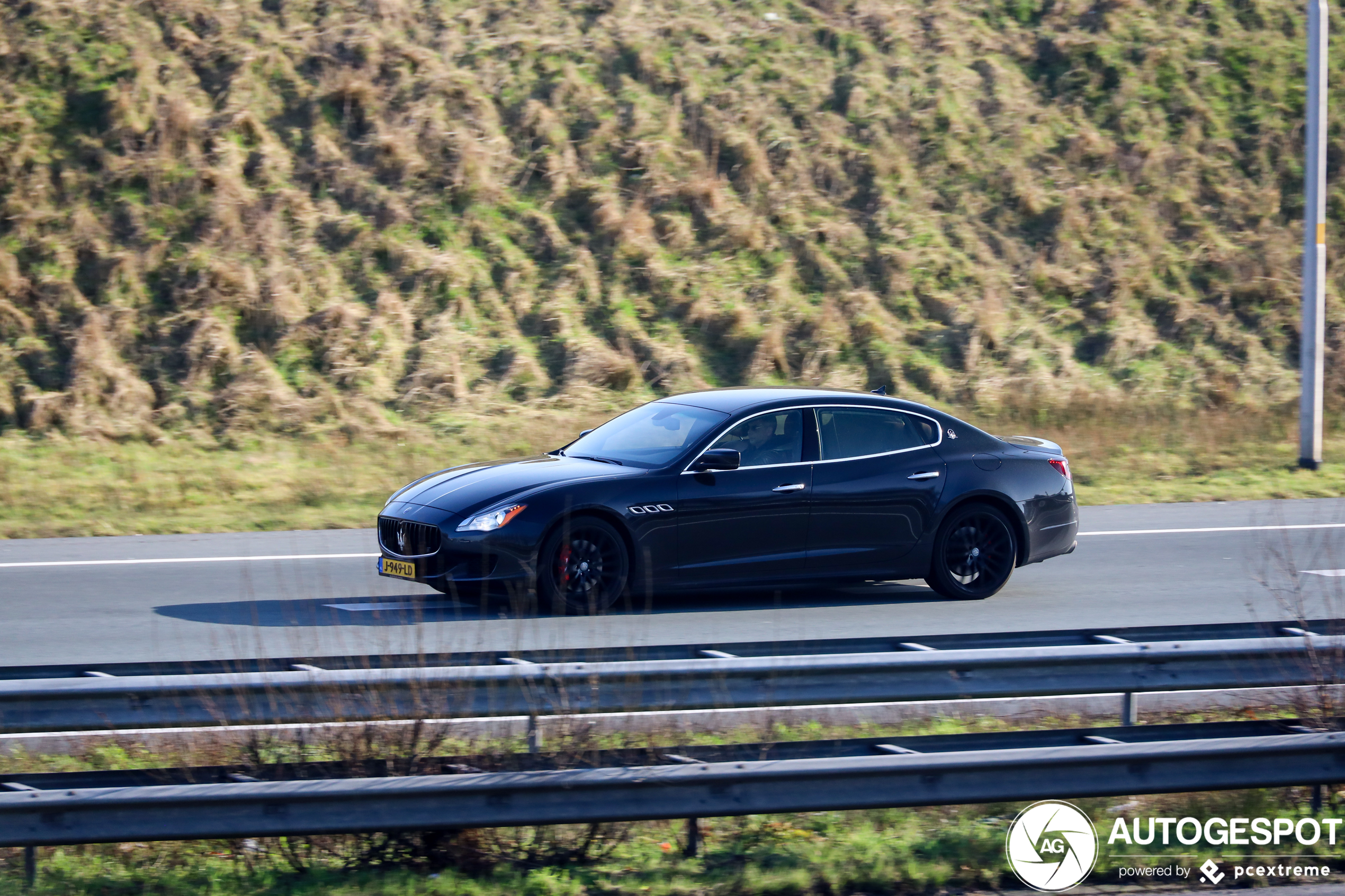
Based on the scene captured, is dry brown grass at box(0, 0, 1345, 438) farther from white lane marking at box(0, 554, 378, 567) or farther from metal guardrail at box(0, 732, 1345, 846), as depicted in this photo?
metal guardrail at box(0, 732, 1345, 846)

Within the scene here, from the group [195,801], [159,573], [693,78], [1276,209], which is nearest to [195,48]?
[693,78]

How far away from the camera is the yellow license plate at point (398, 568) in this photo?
948cm

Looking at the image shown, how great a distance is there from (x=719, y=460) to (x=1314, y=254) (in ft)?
38.7

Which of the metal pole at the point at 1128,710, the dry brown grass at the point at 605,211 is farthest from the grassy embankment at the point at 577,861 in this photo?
the dry brown grass at the point at 605,211

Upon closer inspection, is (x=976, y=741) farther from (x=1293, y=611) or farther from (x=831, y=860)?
(x=1293, y=611)

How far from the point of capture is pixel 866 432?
10.4m

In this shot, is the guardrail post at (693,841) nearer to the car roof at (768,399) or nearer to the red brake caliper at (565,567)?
the red brake caliper at (565,567)

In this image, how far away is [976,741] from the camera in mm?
5312

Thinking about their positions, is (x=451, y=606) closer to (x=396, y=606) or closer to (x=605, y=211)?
(x=396, y=606)

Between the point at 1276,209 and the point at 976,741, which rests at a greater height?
the point at 1276,209

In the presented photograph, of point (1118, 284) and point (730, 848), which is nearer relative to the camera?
point (730, 848)

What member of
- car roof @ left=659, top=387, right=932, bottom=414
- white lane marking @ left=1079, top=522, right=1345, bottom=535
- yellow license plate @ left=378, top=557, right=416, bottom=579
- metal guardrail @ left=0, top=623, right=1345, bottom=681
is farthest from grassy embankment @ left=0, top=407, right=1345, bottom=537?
metal guardrail @ left=0, top=623, right=1345, bottom=681

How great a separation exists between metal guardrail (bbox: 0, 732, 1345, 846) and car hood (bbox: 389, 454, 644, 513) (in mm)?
4762

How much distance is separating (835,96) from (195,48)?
11343mm
